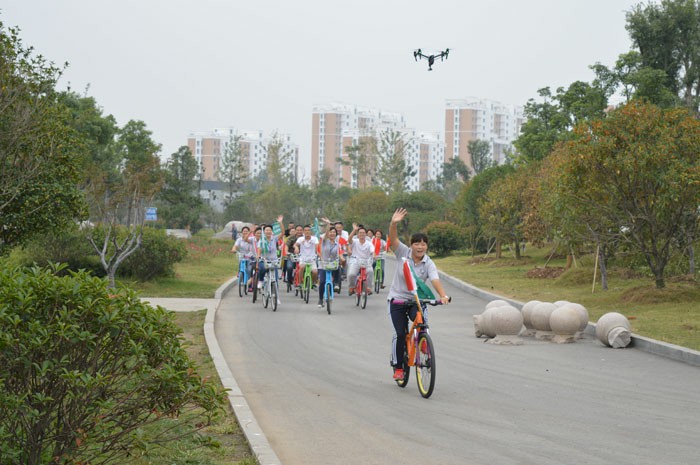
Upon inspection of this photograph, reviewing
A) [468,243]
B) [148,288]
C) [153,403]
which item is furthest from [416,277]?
[468,243]

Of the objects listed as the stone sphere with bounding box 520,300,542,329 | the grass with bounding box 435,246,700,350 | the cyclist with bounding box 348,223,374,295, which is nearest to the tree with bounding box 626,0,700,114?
the grass with bounding box 435,246,700,350

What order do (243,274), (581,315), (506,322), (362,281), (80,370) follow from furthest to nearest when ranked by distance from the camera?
(243,274) < (362,281) < (581,315) < (506,322) < (80,370)

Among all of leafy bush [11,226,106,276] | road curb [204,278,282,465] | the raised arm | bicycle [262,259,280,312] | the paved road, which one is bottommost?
the paved road

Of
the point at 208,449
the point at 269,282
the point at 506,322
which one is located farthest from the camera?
the point at 269,282

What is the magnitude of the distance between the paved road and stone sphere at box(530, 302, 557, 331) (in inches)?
14.7

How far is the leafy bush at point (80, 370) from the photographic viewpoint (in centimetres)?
537

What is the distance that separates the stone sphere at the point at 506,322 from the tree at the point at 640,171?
5862 mm

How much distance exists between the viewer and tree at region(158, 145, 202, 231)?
203 feet

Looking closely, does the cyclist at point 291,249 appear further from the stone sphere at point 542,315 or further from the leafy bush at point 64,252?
the stone sphere at point 542,315

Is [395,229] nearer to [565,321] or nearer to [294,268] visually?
[565,321]

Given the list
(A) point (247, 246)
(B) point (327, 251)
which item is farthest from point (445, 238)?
(B) point (327, 251)

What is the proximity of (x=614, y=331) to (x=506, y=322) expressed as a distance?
1.68 meters

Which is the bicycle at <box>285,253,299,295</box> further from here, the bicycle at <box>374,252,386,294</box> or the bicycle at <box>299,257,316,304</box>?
the bicycle at <box>374,252,386,294</box>

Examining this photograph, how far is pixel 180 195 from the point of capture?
61969mm
